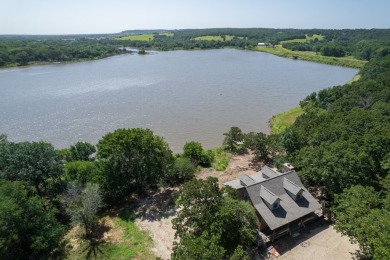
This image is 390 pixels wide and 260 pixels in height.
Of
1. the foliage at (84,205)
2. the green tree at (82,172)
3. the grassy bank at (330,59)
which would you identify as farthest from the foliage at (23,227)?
the grassy bank at (330,59)

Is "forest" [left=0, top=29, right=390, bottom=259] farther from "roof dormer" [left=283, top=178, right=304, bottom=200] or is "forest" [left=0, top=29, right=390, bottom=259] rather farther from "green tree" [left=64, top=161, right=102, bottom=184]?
"roof dormer" [left=283, top=178, right=304, bottom=200]

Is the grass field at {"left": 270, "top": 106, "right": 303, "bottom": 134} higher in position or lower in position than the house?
lower

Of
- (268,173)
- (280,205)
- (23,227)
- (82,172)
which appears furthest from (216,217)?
(82,172)

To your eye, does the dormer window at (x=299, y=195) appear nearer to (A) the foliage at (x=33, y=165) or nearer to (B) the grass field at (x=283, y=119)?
(A) the foliage at (x=33, y=165)

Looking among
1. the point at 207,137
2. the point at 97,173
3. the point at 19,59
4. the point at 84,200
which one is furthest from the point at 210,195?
the point at 19,59

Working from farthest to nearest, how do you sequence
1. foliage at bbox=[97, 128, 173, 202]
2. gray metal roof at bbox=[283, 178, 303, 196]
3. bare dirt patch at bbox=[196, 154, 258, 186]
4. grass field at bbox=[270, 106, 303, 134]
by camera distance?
grass field at bbox=[270, 106, 303, 134] → bare dirt patch at bbox=[196, 154, 258, 186] → foliage at bbox=[97, 128, 173, 202] → gray metal roof at bbox=[283, 178, 303, 196]

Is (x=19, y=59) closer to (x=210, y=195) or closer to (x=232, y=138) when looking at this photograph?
(x=232, y=138)

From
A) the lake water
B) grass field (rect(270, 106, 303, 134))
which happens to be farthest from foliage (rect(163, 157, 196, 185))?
grass field (rect(270, 106, 303, 134))
